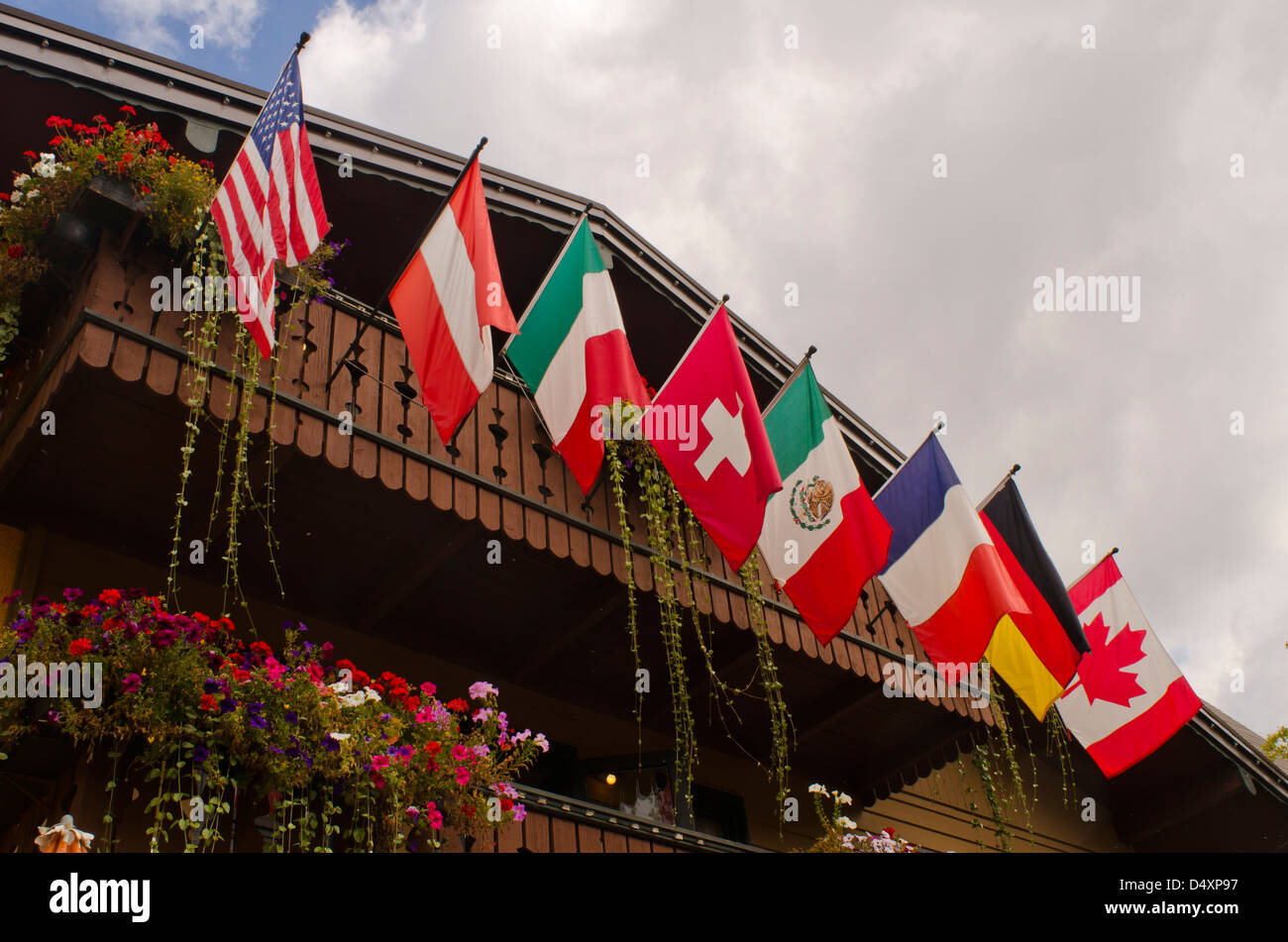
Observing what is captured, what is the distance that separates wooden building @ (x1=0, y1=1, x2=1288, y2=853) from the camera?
272 inches

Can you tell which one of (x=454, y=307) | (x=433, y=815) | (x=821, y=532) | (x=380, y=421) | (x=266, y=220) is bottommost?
(x=433, y=815)

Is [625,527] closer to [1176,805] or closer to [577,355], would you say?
[577,355]

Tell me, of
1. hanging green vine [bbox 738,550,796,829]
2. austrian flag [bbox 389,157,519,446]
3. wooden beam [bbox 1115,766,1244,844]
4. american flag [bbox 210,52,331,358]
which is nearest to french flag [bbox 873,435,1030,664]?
hanging green vine [bbox 738,550,796,829]

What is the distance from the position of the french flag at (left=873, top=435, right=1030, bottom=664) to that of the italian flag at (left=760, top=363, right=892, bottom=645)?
2.23ft

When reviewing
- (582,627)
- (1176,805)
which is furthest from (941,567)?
(1176,805)

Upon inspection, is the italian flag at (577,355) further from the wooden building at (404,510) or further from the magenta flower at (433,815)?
the magenta flower at (433,815)

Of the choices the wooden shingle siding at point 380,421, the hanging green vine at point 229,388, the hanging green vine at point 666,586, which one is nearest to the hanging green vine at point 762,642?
the wooden shingle siding at point 380,421

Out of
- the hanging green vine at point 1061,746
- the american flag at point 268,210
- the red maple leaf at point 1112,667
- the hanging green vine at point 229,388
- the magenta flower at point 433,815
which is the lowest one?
the magenta flower at point 433,815

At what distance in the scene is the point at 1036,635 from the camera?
31.6ft

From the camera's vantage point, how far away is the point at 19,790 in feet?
19.1

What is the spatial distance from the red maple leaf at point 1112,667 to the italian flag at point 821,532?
3708 mm

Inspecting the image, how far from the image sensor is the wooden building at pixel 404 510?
22.7ft

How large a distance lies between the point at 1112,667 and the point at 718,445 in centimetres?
550
